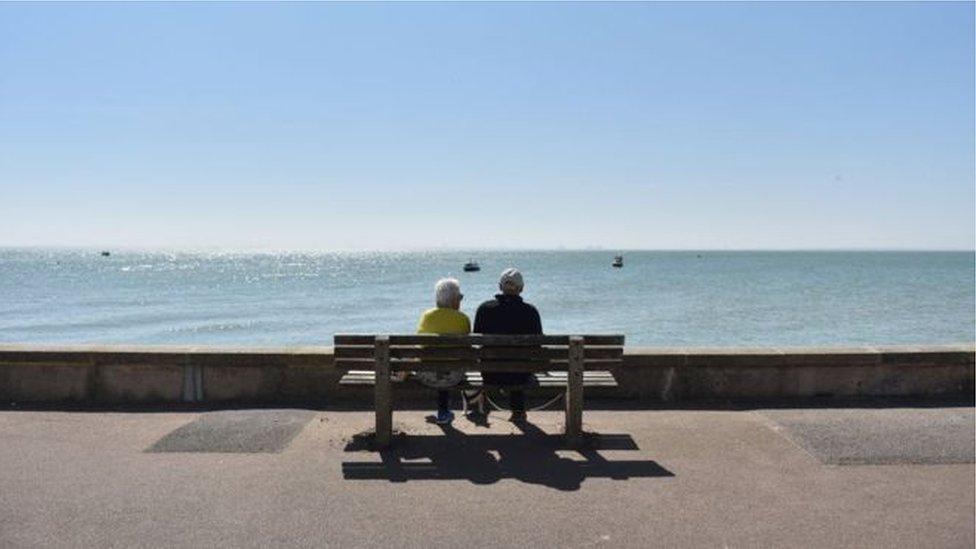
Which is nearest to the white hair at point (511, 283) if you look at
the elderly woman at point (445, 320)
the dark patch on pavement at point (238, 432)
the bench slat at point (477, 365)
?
the elderly woman at point (445, 320)

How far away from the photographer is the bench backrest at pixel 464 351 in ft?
19.8

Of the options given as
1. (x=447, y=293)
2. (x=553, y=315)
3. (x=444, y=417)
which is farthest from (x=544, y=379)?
(x=553, y=315)

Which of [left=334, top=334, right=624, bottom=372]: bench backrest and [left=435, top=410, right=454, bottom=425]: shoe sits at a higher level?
[left=334, top=334, right=624, bottom=372]: bench backrest

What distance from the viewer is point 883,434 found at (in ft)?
20.4

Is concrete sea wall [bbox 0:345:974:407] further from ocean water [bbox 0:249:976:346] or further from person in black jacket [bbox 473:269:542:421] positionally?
ocean water [bbox 0:249:976:346]

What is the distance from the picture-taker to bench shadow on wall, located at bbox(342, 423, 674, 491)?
5258 millimetres

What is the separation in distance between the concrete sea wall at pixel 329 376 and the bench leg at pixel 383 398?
1.37 meters

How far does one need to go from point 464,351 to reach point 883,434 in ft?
10.7

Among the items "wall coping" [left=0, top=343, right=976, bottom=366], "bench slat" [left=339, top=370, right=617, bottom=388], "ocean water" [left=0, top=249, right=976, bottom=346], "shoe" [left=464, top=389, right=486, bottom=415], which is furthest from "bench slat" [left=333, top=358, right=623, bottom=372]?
"ocean water" [left=0, top=249, right=976, bottom=346]

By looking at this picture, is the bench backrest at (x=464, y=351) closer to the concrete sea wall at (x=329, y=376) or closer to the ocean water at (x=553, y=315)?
the concrete sea wall at (x=329, y=376)

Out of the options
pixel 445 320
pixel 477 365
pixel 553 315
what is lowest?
pixel 553 315

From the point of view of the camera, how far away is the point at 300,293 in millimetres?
65125

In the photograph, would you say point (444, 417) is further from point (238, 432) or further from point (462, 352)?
point (238, 432)

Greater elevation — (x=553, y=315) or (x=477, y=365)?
(x=477, y=365)
